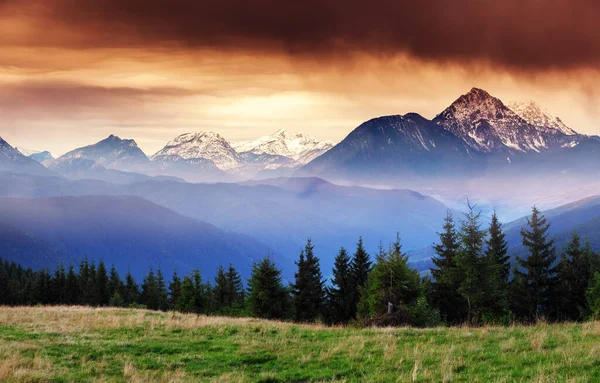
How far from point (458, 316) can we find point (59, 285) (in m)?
83.9

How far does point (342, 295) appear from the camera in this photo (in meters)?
63.4

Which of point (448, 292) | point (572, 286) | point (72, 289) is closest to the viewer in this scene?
point (448, 292)

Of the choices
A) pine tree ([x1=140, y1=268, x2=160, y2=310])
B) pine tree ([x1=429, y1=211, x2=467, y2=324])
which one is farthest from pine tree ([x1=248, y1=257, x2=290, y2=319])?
pine tree ([x1=140, y1=268, x2=160, y2=310])

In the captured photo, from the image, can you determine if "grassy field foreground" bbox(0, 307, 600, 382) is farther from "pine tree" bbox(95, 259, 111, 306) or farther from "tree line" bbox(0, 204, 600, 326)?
"pine tree" bbox(95, 259, 111, 306)

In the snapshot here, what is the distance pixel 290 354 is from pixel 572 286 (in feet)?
170

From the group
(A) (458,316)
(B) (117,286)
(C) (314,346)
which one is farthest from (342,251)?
(B) (117,286)

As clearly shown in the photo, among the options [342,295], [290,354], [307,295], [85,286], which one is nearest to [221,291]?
[307,295]

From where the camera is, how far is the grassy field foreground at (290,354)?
41.5 ft

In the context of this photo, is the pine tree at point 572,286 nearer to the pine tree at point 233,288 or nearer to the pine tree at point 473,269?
the pine tree at point 473,269

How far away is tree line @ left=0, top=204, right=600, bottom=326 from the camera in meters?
35.0

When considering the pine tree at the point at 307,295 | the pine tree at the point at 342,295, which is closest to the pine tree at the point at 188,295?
the pine tree at the point at 307,295

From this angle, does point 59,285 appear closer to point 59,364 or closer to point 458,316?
point 458,316

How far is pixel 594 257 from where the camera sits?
198ft

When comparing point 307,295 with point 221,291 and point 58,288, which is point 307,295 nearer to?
point 221,291
